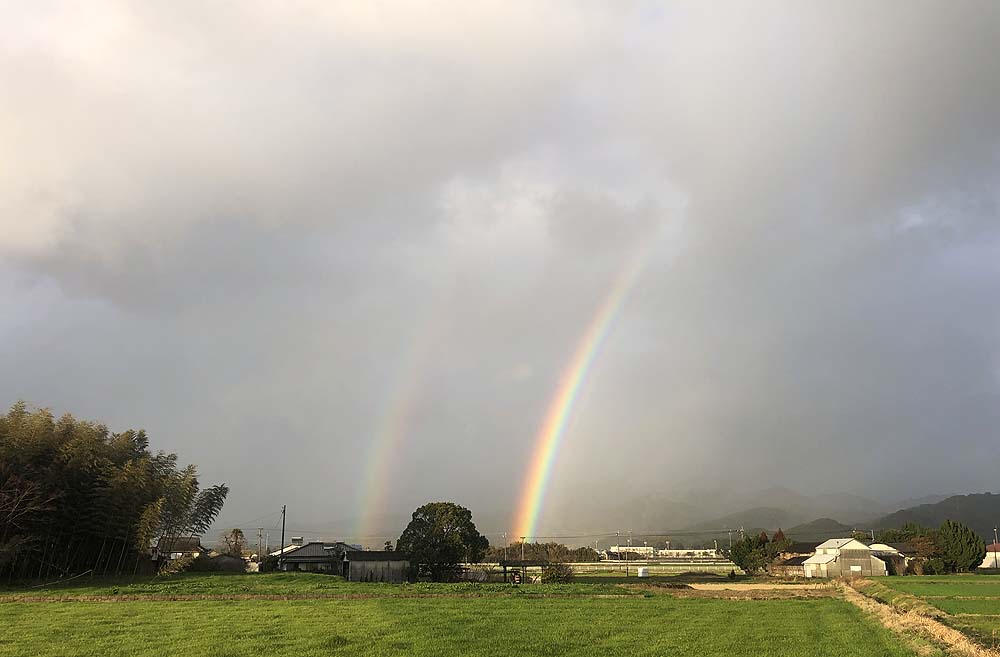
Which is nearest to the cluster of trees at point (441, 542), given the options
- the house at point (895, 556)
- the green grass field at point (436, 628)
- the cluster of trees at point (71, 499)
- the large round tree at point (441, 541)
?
the large round tree at point (441, 541)

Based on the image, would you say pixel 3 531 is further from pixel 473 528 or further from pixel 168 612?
pixel 473 528

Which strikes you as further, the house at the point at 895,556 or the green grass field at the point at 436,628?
the house at the point at 895,556

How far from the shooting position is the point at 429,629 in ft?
69.5

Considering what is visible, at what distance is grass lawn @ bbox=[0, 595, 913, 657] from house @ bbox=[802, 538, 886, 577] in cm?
4648

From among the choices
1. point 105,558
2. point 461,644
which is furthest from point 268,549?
point 461,644

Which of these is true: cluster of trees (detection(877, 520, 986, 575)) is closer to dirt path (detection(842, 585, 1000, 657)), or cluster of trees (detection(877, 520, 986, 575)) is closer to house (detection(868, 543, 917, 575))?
house (detection(868, 543, 917, 575))

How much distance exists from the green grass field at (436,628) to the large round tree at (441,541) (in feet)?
74.1

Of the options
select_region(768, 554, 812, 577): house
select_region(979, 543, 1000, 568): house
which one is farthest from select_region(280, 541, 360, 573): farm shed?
select_region(979, 543, 1000, 568): house

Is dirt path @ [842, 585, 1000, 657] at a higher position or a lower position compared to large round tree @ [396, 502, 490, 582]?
lower

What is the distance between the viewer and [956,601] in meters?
36.1

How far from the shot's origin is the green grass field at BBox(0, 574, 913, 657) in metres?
17.3

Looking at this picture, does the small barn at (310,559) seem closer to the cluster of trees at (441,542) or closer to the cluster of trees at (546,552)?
the cluster of trees at (441,542)

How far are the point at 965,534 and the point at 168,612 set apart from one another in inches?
3310

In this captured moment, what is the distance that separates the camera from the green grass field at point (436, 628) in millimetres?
17297
